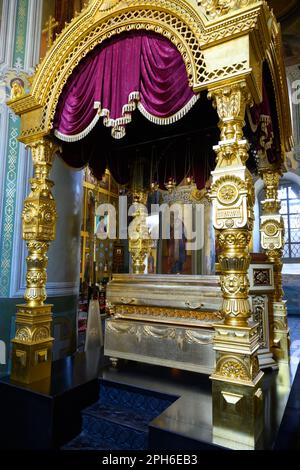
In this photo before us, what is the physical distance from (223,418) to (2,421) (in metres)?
1.88

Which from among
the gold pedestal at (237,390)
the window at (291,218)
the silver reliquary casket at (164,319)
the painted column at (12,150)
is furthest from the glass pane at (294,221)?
the gold pedestal at (237,390)

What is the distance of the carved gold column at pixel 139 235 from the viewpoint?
444 centimetres

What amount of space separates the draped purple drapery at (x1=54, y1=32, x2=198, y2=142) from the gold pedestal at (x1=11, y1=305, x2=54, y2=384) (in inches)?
63.9

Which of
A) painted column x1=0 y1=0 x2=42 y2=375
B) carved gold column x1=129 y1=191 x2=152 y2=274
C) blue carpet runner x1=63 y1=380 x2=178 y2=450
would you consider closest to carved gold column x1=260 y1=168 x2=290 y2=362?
carved gold column x1=129 y1=191 x2=152 y2=274

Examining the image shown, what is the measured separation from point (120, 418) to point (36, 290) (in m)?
1.28

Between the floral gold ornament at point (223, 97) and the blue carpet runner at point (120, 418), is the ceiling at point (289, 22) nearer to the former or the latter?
the floral gold ornament at point (223, 97)

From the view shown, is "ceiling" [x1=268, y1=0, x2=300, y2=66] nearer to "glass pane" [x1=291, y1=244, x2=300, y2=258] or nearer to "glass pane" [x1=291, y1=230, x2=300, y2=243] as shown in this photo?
"glass pane" [x1=291, y1=230, x2=300, y2=243]

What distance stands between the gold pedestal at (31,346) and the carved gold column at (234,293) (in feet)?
5.21

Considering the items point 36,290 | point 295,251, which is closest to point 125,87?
point 36,290

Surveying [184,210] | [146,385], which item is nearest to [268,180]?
[146,385]

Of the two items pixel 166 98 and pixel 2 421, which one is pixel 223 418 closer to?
pixel 2 421

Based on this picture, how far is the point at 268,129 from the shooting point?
2949mm

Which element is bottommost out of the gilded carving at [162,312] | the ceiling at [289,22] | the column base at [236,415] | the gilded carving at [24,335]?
the column base at [236,415]

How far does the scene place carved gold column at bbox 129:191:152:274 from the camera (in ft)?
14.6
